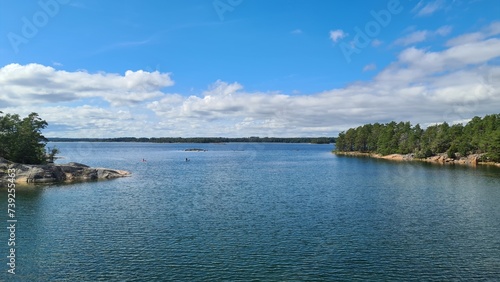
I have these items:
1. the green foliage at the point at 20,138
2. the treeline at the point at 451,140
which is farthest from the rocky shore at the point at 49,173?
the treeline at the point at 451,140

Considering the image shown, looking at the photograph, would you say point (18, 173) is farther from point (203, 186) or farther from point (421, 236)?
point (421, 236)

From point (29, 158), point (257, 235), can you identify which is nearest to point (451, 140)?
point (257, 235)

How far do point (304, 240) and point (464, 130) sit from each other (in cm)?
14439

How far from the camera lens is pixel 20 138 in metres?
93.9

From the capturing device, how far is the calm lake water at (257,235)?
31.9m

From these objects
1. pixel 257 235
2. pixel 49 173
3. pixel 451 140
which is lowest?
pixel 257 235

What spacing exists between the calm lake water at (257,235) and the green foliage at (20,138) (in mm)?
24138

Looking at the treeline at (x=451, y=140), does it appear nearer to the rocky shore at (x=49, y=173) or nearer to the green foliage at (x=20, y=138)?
the rocky shore at (x=49, y=173)

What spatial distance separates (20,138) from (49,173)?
46.4ft

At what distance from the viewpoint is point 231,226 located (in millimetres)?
46531

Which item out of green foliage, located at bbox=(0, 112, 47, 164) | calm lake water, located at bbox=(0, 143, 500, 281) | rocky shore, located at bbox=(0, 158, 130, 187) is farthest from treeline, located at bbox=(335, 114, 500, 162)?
green foliage, located at bbox=(0, 112, 47, 164)

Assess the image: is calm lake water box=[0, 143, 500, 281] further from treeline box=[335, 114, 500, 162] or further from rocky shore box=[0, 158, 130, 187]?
treeline box=[335, 114, 500, 162]

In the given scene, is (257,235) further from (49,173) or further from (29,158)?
(29,158)

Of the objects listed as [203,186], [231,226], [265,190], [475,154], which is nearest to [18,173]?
[203,186]
